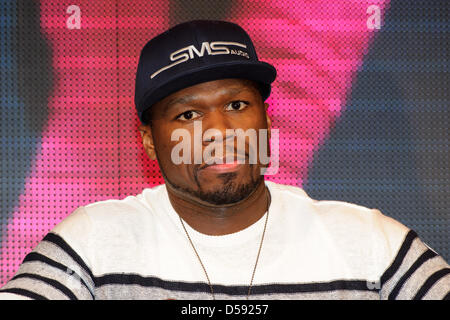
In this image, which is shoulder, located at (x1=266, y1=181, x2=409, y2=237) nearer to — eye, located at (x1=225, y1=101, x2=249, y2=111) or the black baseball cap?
eye, located at (x1=225, y1=101, x2=249, y2=111)

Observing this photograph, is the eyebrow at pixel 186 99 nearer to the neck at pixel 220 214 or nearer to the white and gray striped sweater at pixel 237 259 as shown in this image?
the neck at pixel 220 214

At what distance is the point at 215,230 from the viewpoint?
1986 millimetres

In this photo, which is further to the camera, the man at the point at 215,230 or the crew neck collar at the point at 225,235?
the crew neck collar at the point at 225,235

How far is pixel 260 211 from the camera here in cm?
203

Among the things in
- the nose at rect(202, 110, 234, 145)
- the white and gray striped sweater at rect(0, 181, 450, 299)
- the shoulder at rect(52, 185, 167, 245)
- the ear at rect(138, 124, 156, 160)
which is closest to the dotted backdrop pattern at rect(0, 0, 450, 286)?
the ear at rect(138, 124, 156, 160)

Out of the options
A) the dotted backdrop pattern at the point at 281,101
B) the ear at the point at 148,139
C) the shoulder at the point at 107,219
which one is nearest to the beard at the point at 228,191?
the shoulder at the point at 107,219

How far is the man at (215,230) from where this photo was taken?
183 centimetres

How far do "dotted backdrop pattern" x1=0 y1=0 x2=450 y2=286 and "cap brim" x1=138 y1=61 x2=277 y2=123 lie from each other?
1.43 m

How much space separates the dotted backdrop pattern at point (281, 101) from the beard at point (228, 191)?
1.48 m

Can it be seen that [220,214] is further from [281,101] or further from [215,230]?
[281,101]

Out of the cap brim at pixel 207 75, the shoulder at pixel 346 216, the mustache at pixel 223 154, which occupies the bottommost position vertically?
the shoulder at pixel 346 216

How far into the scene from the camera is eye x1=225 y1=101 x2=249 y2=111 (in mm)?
1954

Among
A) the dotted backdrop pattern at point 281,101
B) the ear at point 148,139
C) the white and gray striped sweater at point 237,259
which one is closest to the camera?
the white and gray striped sweater at point 237,259
